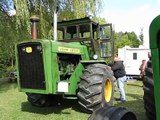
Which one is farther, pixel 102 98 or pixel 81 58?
pixel 81 58

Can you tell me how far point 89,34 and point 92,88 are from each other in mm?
2078

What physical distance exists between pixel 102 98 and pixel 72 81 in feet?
2.88

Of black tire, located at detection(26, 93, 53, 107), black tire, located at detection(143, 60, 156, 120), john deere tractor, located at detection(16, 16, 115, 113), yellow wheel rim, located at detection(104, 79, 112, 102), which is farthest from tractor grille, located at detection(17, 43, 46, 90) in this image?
black tire, located at detection(143, 60, 156, 120)

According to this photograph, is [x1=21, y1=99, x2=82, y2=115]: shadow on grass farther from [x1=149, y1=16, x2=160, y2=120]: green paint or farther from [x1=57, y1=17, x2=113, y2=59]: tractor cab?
[x1=149, y1=16, x2=160, y2=120]: green paint

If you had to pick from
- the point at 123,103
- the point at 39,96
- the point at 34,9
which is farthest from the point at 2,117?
the point at 34,9

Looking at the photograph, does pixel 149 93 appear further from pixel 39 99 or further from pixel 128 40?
pixel 128 40

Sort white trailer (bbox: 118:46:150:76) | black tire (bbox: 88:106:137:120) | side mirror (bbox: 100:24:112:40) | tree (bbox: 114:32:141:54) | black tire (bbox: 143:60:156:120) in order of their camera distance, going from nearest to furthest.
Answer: black tire (bbox: 88:106:137:120) < black tire (bbox: 143:60:156:120) < side mirror (bbox: 100:24:112:40) < white trailer (bbox: 118:46:150:76) < tree (bbox: 114:32:141:54)

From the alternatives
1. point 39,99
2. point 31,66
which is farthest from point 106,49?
point 31,66

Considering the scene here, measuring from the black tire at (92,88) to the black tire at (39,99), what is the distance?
1.49 meters

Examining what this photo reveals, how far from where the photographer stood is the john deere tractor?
8.60 m

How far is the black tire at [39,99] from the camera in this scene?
9.86 metres

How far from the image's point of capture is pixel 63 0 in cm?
1678

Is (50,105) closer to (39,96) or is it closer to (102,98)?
(39,96)

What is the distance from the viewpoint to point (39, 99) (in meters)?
9.88
